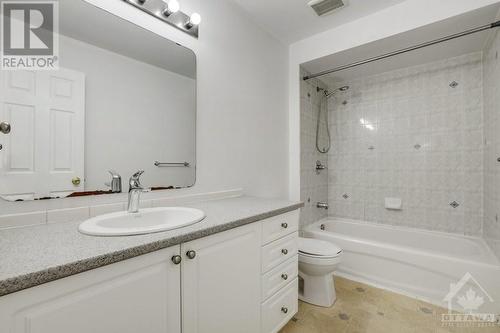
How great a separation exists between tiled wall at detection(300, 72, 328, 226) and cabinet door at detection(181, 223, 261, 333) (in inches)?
56.1

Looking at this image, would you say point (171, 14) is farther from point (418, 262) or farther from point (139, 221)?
point (418, 262)

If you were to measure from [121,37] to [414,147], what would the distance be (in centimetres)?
292

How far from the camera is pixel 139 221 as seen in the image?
117cm

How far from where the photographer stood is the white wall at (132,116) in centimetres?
113

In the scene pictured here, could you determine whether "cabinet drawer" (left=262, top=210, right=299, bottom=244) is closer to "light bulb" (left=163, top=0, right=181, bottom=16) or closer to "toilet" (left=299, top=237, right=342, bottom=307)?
"toilet" (left=299, top=237, right=342, bottom=307)

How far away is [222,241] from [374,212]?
2.43 meters

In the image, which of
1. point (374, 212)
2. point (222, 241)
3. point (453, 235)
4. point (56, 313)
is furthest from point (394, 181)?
point (56, 313)

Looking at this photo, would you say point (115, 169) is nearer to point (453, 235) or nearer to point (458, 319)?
point (458, 319)

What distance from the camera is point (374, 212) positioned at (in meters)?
2.84

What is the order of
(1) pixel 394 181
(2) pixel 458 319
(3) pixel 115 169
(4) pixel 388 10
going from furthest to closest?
1. (1) pixel 394 181
2. (4) pixel 388 10
3. (2) pixel 458 319
4. (3) pixel 115 169

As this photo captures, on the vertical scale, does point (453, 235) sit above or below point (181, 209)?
below

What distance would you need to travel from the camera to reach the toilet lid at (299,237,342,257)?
1.82 meters

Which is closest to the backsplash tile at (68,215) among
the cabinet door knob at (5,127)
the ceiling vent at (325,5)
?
the cabinet door knob at (5,127)

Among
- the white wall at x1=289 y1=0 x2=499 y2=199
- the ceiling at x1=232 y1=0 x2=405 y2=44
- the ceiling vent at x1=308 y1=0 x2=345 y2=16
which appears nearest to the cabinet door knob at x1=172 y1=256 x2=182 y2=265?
the white wall at x1=289 y1=0 x2=499 y2=199
